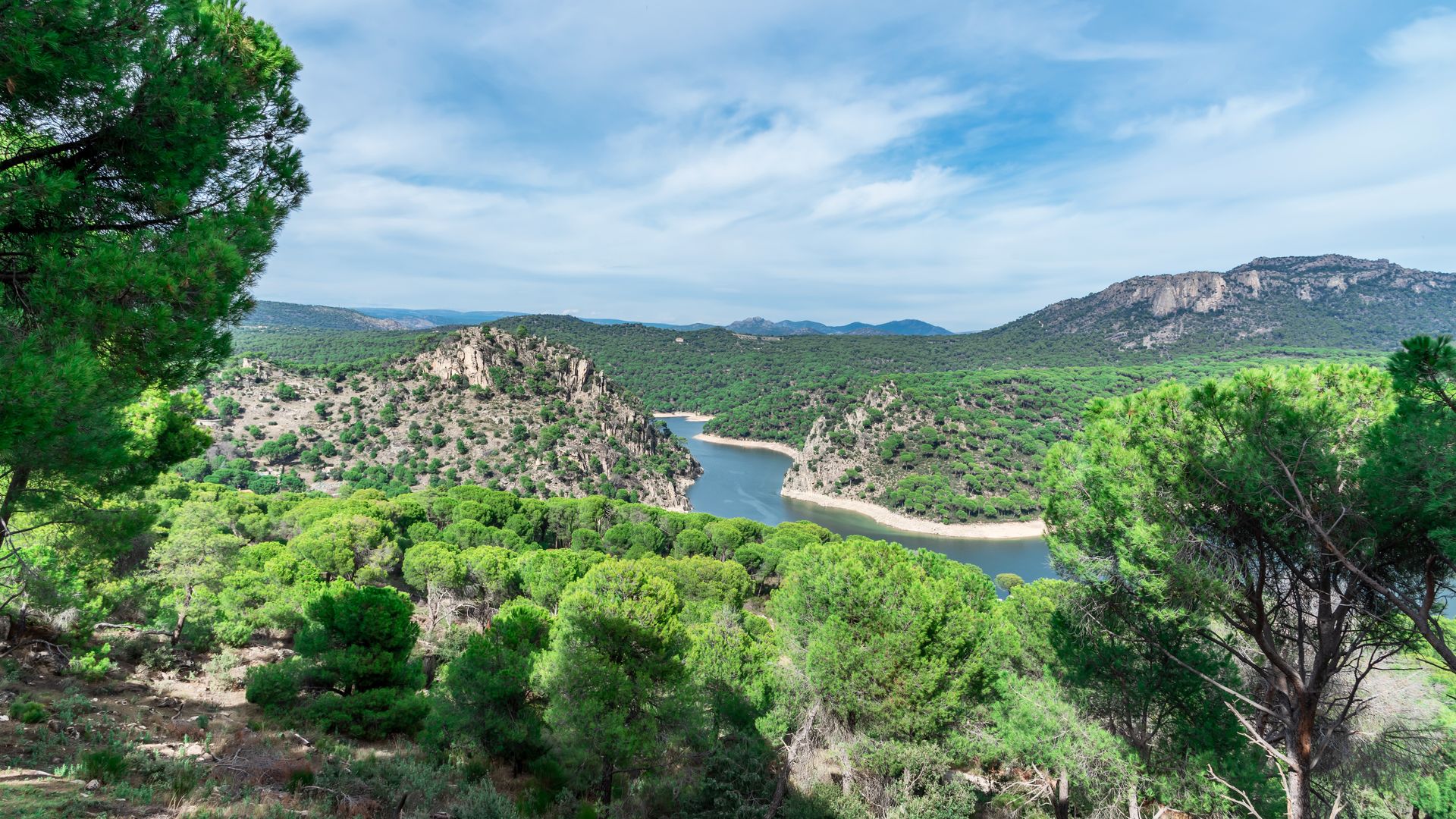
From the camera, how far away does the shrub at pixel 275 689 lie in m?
9.88

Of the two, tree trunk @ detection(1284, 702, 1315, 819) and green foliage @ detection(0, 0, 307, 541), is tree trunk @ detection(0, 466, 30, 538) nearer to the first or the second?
green foliage @ detection(0, 0, 307, 541)

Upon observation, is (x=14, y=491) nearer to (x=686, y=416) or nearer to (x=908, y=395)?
(x=908, y=395)

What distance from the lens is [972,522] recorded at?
6650 cm

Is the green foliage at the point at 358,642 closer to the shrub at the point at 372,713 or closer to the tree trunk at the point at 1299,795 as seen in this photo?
the shrub at the point at 372,713

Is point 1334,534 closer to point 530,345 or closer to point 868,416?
point 530,345

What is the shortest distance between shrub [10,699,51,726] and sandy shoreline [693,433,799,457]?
327ft

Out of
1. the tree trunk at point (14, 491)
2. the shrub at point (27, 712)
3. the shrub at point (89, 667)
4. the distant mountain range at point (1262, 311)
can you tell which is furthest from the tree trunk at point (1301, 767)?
the distant mountain range at point (1262, 311)

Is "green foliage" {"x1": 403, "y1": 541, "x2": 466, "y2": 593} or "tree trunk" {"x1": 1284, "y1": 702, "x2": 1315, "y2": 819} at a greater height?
"tree trunk" {"x1": 1284, "y1": 702, "x2": 1315, "y2": 819}

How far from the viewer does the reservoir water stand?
55.3 metres

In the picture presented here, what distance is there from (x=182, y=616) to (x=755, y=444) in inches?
4063

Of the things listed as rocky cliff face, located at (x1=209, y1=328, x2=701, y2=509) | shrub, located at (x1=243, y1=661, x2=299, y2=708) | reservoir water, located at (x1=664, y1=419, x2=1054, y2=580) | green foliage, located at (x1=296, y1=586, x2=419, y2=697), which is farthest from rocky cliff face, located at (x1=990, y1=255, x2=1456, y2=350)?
shrub, located at (x1=243, y1=661, x2=299, y2=708)

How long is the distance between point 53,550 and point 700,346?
168431mm

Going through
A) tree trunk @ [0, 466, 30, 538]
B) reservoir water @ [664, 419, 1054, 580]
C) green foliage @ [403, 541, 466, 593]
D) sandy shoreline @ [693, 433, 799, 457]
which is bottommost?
reservoir water @ [664, 419, 1054, 580]

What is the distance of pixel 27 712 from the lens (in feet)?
20.1
